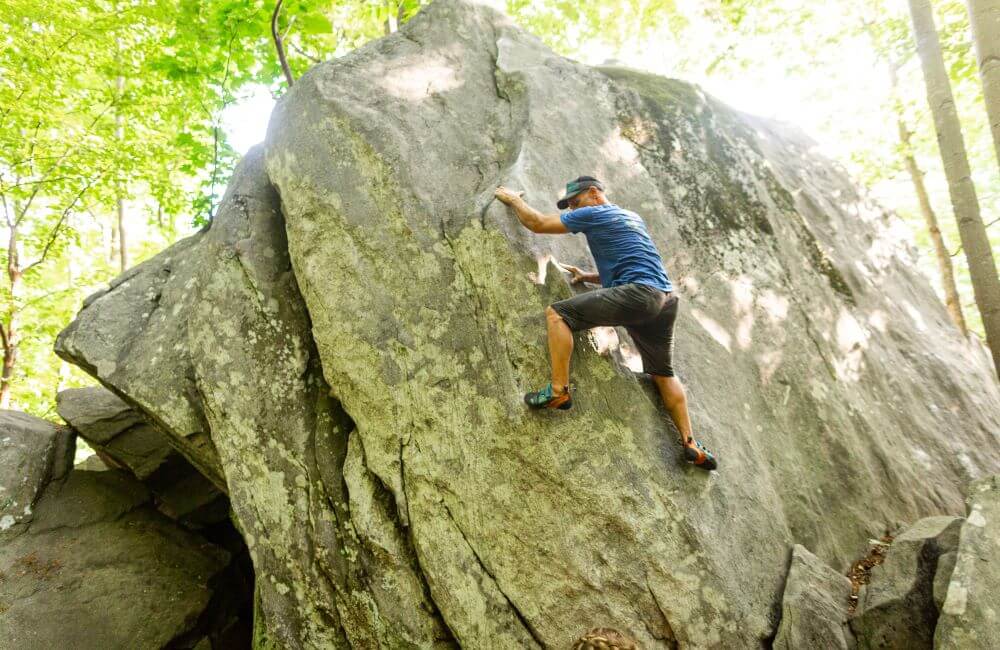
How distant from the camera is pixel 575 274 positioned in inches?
207

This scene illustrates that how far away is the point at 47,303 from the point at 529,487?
51.0 ft

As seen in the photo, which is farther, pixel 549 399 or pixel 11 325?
pixel 11 325

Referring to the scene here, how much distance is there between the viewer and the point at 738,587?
440 centimetres

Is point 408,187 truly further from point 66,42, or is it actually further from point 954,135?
point 66,42

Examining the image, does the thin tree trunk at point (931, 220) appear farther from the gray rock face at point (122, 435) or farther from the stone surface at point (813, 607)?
the gray rock face at point (122, 435)

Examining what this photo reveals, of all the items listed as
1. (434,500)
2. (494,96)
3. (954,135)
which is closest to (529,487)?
(434,500)

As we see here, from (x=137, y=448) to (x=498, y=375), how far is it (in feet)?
21.9

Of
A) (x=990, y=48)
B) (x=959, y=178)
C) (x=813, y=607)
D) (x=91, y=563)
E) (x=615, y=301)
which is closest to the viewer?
(x=813, y=607)

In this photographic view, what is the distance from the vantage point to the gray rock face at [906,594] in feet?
13.2

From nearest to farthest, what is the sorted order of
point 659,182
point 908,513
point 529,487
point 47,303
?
1. point 529,487
2. point 908,513
3. point 659,182
4. point 47,303

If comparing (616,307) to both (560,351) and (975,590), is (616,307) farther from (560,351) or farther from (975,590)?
(975,590)

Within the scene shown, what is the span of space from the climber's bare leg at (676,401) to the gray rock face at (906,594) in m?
1.96

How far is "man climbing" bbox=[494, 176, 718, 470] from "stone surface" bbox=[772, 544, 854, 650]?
4.00 feet

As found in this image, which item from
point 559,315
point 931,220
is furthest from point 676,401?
point 931,220
